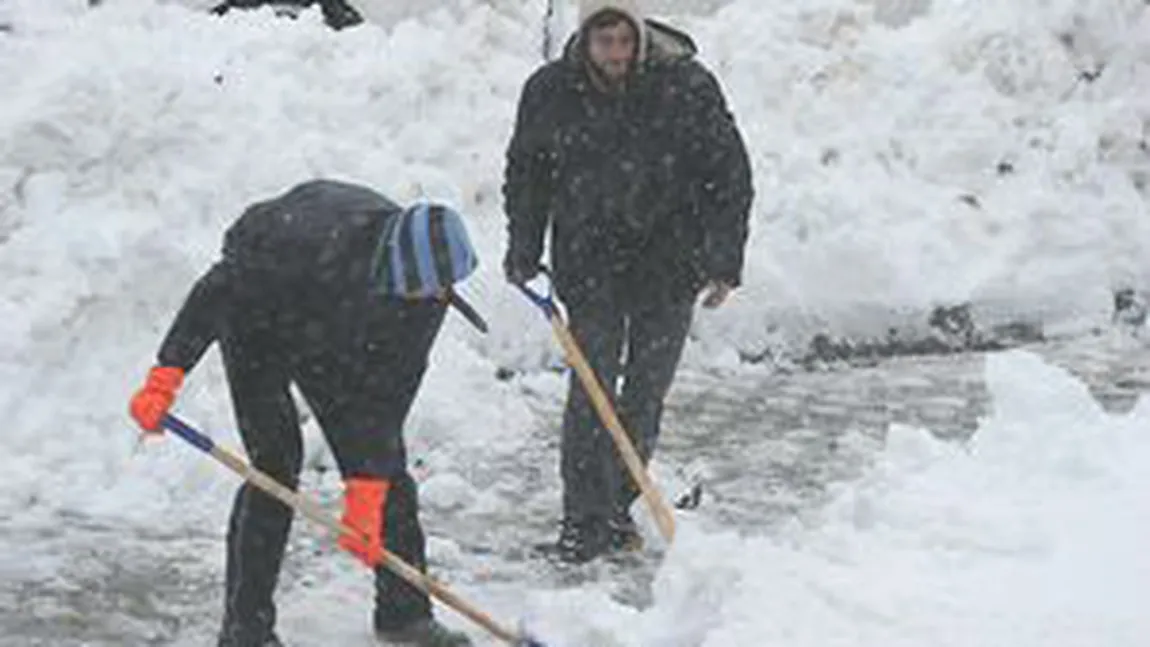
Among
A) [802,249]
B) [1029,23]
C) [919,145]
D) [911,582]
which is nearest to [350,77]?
[802,249]

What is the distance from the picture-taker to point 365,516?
4.98m

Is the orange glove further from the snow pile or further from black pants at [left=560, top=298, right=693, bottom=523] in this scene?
black pants at [left=560, top=298, right=693, bottom=523]

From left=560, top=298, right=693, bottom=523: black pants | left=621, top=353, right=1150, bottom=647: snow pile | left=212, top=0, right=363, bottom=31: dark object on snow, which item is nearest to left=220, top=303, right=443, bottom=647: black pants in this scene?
left=621, top=353, right=1150, bottom=647: snow pile

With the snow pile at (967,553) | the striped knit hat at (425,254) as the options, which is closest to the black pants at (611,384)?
the snow pile at (967,553)

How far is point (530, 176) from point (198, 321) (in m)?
1.65

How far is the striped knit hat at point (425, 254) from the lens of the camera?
482cm

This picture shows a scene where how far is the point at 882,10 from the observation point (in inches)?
533

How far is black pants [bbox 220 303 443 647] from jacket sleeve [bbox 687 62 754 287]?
4.60 ft

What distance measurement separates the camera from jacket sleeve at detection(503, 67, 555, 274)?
621cm

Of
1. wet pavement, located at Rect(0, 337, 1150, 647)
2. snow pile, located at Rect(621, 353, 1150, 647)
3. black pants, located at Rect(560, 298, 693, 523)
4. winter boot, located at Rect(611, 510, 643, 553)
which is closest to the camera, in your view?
snow pile, located at Rect(621, 353, 1150, 647)

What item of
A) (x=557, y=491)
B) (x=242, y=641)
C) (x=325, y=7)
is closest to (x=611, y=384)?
(x=557, y=491)

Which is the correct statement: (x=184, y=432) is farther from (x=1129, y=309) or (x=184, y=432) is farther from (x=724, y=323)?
(x=1129, y=309)

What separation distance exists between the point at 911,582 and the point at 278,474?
5.58 ft

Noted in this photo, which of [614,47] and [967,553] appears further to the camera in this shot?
[614,47]
